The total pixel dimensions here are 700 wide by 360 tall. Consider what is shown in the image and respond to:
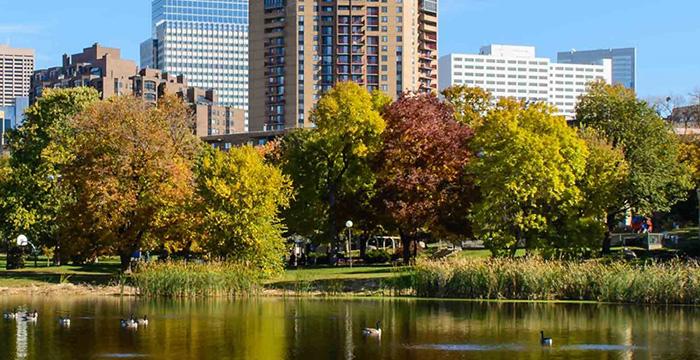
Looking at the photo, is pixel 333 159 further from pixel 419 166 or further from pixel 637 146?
pixel 637 146

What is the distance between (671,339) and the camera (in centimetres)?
4147

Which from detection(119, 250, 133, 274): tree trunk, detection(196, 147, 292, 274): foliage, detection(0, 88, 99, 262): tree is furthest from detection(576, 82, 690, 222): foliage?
detection(0, 88, 99, 262): tree

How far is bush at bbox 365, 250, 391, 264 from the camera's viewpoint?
88.2 m

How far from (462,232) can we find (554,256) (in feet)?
34.1

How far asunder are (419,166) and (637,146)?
20.8 metres

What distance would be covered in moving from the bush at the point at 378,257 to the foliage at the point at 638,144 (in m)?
18.1

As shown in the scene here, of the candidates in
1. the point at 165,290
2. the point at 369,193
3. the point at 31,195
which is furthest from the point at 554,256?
the point at 31,195

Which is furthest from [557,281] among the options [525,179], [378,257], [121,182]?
[378,257]

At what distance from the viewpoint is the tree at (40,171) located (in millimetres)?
76625

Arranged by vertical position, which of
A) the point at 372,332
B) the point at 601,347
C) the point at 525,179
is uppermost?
the point at 525,179

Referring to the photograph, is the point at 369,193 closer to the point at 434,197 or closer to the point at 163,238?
the point at 434,197

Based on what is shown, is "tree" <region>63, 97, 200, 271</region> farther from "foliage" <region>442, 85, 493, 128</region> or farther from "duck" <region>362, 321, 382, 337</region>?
"foliage" <region>442, 85, 493, 128</region>

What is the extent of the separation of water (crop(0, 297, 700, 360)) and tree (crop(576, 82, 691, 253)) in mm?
31351

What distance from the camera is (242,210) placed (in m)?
67.2
